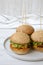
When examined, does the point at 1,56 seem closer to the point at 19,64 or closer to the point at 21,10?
the point at 19,64

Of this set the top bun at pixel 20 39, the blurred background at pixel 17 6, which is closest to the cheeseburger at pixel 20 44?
the top bun at pixel 20 39

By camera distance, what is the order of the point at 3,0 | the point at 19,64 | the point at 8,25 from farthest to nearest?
the point at 3,0 → the point at 8,25 → the point at 19,64

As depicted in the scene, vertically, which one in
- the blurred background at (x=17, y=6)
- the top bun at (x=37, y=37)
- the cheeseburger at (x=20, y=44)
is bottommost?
the cheeseburger at (x=20, y=44)

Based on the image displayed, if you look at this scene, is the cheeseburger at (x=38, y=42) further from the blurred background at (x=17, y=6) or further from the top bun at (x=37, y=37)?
the blurred background at (x=17, y=6)

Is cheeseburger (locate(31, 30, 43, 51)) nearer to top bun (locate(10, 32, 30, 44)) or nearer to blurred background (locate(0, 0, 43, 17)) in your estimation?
top bun (locate(10, 32, 30, 44))

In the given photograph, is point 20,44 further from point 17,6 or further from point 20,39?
point 17,6

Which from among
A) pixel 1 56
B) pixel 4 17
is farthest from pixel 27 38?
pixel 4 17

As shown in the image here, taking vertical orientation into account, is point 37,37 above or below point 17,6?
below

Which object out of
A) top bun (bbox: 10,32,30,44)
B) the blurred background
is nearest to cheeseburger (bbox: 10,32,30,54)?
top bun (bbox: 10,32,30,44)

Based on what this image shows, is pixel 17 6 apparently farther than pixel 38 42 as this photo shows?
Yes

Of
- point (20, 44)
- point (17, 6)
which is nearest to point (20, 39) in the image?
point (20, 44)

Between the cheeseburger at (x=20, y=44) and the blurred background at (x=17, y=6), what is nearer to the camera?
the cheeseburger at (x=20, y=44)
